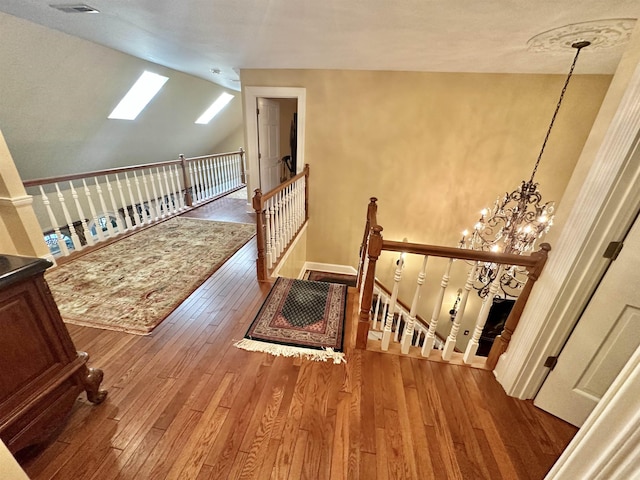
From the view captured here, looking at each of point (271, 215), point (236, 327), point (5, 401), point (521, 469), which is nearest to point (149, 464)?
point (5, 401)

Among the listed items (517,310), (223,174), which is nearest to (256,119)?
(223,174)

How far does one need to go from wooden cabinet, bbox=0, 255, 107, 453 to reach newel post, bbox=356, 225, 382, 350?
1596mm

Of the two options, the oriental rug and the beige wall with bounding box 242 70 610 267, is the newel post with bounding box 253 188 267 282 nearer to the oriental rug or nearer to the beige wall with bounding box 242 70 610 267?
the oriental rug

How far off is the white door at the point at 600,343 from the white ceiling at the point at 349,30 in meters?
1.63

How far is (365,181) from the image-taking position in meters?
4.15

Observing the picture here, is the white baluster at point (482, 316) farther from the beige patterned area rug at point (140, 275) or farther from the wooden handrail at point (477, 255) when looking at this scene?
the beige patterned area rug at point (140, 275)

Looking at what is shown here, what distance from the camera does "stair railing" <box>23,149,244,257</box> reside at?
10.9 feet

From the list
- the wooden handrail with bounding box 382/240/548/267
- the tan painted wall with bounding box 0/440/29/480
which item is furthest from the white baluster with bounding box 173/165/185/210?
the tan painted wall with bounding box 0/440/29/480

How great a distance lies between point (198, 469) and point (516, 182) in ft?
15.5

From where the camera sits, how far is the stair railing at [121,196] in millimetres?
3320

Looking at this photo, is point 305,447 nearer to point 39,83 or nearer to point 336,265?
point 336,265

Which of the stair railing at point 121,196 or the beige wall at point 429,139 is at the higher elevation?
the beige wall at point 429,139

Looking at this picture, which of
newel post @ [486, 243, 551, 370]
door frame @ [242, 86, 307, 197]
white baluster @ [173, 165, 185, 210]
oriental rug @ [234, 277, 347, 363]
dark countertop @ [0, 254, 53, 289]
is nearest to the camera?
dark countertop @ [0, 254, 53, 289]

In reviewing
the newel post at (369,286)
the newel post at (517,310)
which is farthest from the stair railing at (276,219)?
the newel post at (517,310)
